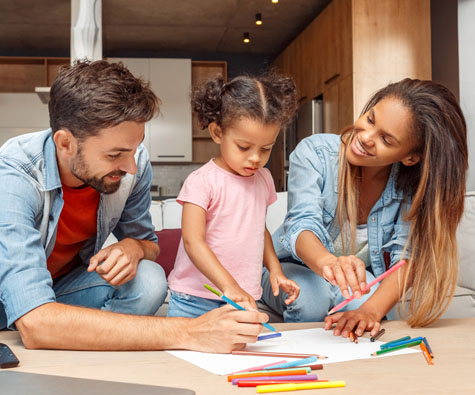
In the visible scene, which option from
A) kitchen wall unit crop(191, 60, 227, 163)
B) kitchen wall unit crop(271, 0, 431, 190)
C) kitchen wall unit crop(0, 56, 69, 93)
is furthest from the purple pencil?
kitchen wall unit crop(0, 56, 69, 93)

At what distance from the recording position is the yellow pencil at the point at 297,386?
2.50 feet

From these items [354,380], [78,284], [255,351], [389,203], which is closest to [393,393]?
[354,380]

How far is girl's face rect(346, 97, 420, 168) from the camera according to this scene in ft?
4.74

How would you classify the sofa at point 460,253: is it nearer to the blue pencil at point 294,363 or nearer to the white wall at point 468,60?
the blue pencil at point 294,363

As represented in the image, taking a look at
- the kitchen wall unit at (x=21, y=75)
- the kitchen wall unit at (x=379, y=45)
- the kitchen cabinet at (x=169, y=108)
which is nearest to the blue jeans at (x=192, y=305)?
the kitchen wall unit at (x=379, y=45)

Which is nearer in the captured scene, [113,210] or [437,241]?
[437,241]

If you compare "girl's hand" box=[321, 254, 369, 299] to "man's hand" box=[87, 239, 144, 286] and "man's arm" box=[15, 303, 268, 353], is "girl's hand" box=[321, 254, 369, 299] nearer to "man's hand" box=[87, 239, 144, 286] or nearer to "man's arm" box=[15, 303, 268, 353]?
"man's arm" box=[15, 303, 268, 353]

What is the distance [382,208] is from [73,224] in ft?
3.10

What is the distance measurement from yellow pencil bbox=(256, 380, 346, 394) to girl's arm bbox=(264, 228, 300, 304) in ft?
1.50

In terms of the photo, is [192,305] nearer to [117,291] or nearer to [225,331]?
[117,291]

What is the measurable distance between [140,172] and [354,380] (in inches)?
36.7

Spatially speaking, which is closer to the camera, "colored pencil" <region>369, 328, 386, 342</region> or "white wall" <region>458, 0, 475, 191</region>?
"colored pencil" <region>369, 328, 386, 342</region>

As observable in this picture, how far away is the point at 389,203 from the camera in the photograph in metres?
1.64

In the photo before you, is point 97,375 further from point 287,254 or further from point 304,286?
point 287,254
